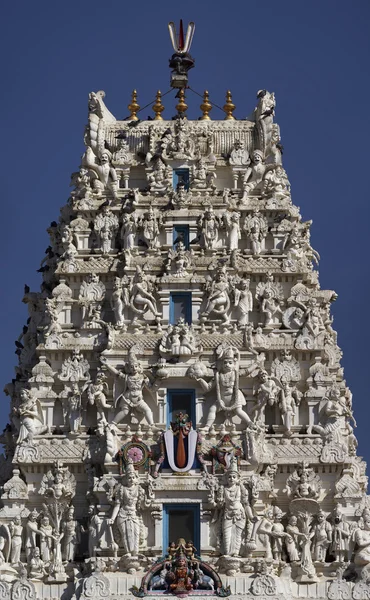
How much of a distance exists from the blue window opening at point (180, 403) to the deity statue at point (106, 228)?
7.19m

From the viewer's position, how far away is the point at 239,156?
7481 cm

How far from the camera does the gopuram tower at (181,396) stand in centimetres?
6462

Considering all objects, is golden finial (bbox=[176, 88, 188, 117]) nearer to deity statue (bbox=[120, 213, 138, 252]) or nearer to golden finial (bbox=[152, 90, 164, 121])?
golden finial (bbox=[152, 90, 164, 121])

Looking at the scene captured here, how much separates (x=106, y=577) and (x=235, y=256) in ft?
44.4

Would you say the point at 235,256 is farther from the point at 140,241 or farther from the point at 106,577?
the point at 106,577

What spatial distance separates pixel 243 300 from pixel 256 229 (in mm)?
3522

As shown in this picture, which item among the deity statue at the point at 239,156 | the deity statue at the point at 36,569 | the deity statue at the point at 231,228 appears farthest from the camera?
the deity statue at the point at 239,156

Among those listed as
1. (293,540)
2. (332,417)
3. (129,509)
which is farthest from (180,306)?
(293,540)

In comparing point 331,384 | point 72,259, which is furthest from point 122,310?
point 331,384

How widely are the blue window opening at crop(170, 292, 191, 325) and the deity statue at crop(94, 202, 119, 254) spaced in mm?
3615

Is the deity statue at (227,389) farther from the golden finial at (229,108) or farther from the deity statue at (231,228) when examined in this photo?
the golden finial at (229,108)

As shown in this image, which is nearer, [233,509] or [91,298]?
[233,509]

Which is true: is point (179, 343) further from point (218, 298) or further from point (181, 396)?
point (218, 298)

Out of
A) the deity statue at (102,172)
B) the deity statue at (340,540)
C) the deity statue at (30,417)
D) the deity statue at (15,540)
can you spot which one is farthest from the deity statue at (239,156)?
the deity statue at (15,540)
